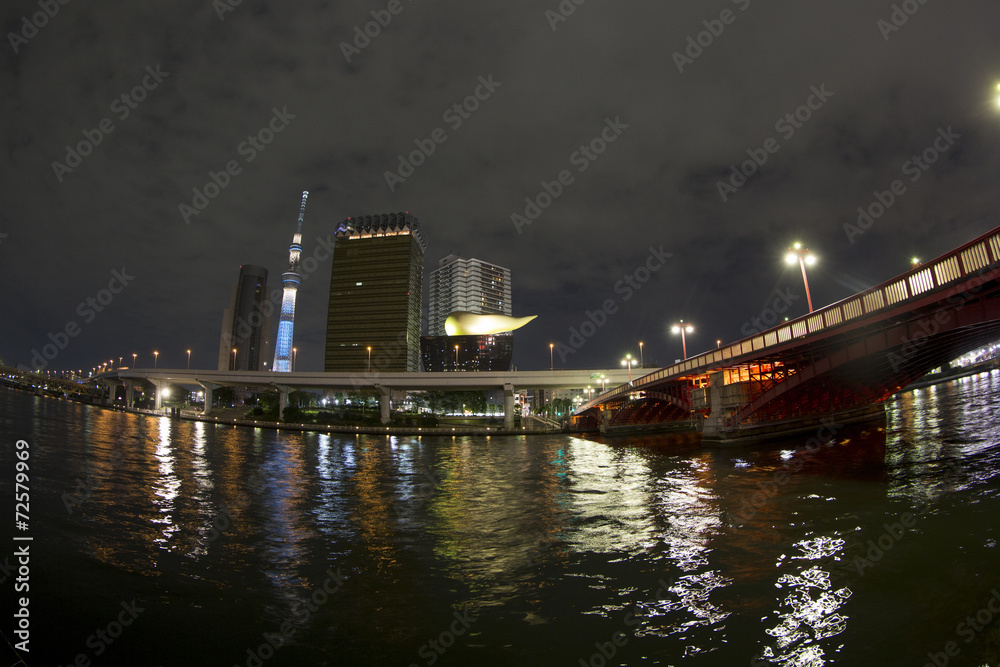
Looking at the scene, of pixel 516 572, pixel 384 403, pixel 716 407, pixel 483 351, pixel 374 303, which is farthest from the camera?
pixel 483 351

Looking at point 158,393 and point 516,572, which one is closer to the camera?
point 516,572

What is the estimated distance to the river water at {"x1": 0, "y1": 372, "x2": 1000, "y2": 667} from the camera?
5863 millimetres

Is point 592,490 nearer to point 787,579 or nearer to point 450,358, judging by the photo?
point 787,579

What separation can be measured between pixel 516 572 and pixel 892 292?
1916cm

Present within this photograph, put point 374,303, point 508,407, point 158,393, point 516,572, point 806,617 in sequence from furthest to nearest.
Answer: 1. point 374,303
2. point 158,393
3. point 508,407
4. point 516,572
5. point 806,617

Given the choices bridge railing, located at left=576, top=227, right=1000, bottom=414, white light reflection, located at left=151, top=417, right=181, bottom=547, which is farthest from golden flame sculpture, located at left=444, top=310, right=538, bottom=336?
white light reflection, located at left=151, top=417, right=181, bottom=547

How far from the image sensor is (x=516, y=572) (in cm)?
890

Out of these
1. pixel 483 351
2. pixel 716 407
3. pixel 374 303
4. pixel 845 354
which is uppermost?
pixel 374 303

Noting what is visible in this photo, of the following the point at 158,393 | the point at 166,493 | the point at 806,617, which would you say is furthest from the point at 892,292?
the point at 158,393

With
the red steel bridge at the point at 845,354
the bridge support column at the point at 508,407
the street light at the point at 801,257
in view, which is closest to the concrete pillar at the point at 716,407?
the red steel bridge at the point at 845,354

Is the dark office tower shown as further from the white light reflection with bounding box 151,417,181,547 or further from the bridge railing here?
the bridge railing

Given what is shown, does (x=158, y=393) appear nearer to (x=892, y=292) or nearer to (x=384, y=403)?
(x=384, y=403)

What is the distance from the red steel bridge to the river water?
604cm

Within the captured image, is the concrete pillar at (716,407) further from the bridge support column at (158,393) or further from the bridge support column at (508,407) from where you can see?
the bridge support column at (158,393)
